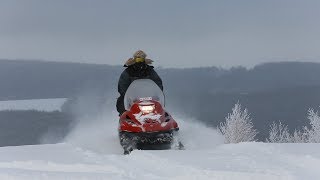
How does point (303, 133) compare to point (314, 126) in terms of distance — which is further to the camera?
point (303, 133)

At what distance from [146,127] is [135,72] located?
188 centimetres

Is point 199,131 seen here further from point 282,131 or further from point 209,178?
point 282,131

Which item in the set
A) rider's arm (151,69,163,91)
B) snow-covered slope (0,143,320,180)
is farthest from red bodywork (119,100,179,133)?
rider's arm (151,69,163,91)

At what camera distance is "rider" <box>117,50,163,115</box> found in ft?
33.9

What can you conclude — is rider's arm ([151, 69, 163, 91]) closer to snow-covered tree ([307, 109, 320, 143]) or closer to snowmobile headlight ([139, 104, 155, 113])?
snowmobile headlight ([139, 104, 155, 113])

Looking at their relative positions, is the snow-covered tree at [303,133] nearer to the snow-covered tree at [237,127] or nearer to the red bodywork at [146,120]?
the snow-covered tree at [237,127]

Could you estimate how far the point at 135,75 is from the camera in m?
10.5

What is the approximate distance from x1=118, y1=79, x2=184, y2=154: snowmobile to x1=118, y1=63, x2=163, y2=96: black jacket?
0.77 meters

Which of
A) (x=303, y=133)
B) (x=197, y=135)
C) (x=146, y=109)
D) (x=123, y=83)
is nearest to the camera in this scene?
(x=146, y=109)

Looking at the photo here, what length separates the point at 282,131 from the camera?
42375mm

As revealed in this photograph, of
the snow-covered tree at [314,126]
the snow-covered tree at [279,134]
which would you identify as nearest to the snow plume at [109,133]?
the snow-covered tree at [314,126]

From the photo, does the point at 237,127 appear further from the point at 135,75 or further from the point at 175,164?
the point at 175,164

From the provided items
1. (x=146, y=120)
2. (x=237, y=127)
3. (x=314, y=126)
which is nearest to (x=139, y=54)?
(x=146, y=120)

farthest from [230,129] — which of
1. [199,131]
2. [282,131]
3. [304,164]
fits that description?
[304,164]
